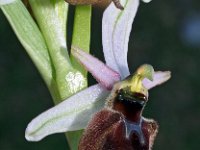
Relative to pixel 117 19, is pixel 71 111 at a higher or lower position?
lower

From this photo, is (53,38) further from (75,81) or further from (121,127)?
(121,127)

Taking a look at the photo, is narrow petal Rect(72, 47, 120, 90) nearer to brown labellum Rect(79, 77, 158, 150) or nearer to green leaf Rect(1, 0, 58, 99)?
brown labellum Rect(79, 77, 158, 150)

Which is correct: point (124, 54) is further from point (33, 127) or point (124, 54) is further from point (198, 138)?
point (198, 138)

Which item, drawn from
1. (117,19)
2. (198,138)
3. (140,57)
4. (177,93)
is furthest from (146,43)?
(117,19)

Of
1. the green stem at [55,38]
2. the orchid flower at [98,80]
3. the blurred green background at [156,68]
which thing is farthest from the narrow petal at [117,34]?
the blurred green background at [156,68]

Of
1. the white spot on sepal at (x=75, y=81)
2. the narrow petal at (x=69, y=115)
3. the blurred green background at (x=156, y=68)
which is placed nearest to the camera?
the narrow petal at (x=69, y=115)

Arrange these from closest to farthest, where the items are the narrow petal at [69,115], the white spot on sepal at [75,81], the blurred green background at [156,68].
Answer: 1. the narrow petal at [69,115]
2. the white spot on sepal at [75,81]
3. the blurred green background at [156,68]

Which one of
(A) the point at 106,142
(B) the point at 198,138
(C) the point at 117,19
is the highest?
(C) the point at 117,19

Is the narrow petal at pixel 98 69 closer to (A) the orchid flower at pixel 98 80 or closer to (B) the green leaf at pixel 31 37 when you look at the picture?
(A) the orchid flower at pixel 98 80
